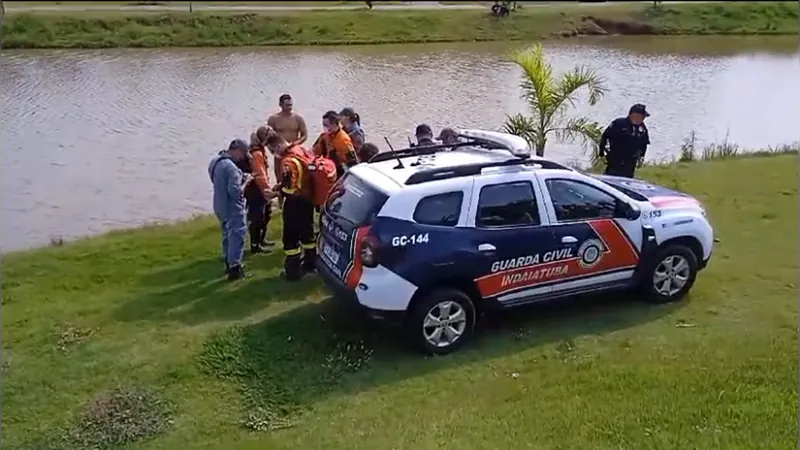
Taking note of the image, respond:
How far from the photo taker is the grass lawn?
6.77m

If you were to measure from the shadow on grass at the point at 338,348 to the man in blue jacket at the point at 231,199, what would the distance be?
4.13 feet

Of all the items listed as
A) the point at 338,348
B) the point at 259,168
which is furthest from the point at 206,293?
the point at 338,348

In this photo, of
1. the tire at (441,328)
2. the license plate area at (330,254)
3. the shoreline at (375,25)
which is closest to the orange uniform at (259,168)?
the license plate area at (330,254)

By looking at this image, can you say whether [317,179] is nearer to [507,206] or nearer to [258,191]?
[258,191]

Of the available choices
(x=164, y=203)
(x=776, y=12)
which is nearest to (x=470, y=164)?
(x=164, y=203)

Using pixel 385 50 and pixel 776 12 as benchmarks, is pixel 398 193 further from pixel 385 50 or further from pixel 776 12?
pixel 776 12

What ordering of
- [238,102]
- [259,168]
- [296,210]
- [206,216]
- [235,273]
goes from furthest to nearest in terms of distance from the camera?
1. [238,102]
2. [206,216]
3. [259,168]
4. [235,273]
5. [296,210]

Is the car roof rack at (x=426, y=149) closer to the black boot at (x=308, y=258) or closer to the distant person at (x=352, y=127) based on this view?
the black boot at (x=308, y=258)

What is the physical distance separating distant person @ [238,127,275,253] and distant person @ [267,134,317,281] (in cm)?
33

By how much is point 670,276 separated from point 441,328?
2.68 meters

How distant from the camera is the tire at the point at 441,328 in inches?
312

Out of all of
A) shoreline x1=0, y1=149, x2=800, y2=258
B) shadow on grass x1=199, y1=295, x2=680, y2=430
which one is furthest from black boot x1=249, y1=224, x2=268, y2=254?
shoreline x1=0, y1=149, x2=800, y2=258

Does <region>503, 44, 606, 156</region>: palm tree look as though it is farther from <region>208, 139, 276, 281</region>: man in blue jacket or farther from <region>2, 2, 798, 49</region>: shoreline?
<region>2, 2, 798, 49</region>: shoreline

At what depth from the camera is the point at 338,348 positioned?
8.20 meters
